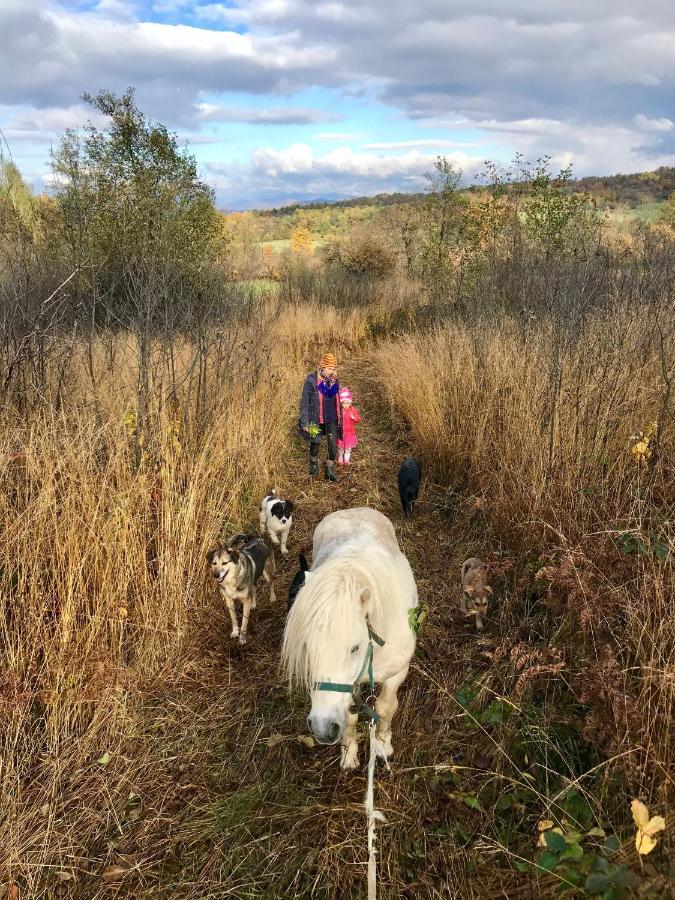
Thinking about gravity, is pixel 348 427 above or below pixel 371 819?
above

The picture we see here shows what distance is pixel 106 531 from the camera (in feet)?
9.77

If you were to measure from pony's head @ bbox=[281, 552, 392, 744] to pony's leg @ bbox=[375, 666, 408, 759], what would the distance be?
1.75 ft

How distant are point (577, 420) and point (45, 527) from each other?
3.98 meters

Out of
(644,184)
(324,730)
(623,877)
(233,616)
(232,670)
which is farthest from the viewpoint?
(644,184)

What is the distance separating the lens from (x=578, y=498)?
348 cm

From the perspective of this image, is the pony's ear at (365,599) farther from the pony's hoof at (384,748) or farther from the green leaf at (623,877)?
the green leaf at (623,877)

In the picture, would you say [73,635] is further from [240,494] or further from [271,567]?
[240,494]

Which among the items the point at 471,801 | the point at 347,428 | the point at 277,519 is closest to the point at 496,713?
the point at 471,801

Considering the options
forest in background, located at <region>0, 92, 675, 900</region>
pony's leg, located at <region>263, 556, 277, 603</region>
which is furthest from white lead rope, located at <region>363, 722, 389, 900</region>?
pony's leg, located at <region>263, 556, 277, 603</region>

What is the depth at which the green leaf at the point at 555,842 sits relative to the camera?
1517mm

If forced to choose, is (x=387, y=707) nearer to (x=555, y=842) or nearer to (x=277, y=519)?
(x=555, y=842)

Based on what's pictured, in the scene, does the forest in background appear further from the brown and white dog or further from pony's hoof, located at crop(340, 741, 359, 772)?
the brown and white dog

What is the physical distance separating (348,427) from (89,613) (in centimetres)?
450

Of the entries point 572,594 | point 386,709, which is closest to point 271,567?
point 386,709
